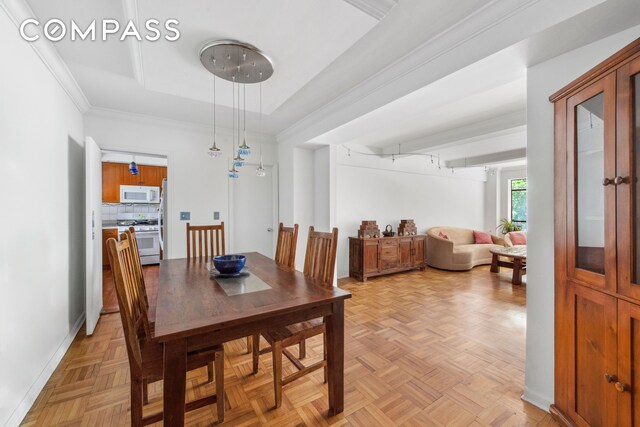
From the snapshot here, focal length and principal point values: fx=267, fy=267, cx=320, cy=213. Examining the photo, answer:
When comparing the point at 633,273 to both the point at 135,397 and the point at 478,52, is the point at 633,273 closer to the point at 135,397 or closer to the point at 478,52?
the point at 478,52

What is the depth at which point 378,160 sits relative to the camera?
5.32 m

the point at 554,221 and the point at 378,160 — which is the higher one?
the point at 378,160

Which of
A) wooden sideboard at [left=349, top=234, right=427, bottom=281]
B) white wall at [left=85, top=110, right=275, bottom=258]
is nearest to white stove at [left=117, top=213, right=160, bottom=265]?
white wall at [left=85, top=110, right=275, bottom=258]

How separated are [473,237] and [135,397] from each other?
6.72m

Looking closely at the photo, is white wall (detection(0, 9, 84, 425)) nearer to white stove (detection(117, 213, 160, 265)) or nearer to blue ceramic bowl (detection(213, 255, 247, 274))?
blue ceramic bowl (detection(213, 255, 247, 274))

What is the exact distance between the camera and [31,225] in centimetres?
177

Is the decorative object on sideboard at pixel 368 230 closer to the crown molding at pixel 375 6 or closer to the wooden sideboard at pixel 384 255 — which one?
the wooden sideboard at pixel 384 255

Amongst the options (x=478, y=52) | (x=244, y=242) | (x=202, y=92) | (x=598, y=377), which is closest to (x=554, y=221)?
(x=598, y=377)

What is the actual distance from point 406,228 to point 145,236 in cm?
540

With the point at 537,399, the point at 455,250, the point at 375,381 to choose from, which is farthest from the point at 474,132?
the point at 375,381

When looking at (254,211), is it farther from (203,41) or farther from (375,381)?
→ (375,381)

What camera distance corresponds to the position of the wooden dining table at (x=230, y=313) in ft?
3.82

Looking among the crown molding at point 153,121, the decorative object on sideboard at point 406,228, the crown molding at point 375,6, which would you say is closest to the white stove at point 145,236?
the crown molding at point 153,121

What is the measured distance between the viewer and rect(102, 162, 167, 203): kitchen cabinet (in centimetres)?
552
